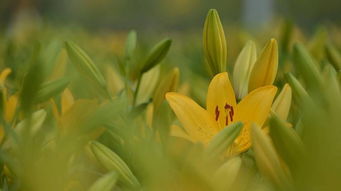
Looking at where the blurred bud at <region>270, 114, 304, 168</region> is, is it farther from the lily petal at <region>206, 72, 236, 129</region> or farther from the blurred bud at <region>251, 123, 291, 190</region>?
the lily petal at <region>206, 72, 236, 129</region>

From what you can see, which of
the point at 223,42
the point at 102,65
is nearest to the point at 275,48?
the point at 223,42

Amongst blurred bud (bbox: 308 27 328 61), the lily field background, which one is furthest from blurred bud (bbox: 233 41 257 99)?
blurred bud (bbox: 308 27 328 61)

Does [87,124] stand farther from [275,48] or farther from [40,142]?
[275,48]

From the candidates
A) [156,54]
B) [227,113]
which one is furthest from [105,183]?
[156,54]

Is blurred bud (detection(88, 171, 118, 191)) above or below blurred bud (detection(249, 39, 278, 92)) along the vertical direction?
below

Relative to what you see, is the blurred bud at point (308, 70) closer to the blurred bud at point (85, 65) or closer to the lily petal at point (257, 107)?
the lily petal at point (257, 107)

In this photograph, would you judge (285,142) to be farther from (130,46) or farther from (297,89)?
(130,46)
